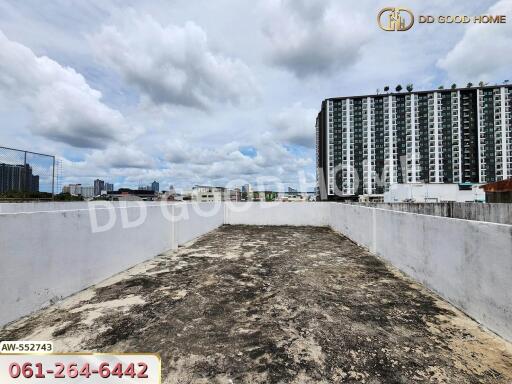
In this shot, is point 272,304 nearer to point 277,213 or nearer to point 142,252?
point 142,252

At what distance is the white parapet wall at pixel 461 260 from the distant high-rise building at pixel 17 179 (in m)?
11.2

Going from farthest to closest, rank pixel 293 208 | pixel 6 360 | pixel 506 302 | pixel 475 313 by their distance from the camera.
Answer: pixel 293 208 → pixel 475 313 → pixel 506 302 → pixel 6 360

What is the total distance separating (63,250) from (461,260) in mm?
6291

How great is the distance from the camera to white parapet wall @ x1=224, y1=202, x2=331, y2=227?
16.1 m

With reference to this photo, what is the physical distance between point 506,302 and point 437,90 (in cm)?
8795

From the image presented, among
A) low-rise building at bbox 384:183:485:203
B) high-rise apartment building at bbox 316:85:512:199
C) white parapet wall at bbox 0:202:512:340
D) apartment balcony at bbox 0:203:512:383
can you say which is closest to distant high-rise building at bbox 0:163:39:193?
white parapet wall at bbox 0:202:512:340

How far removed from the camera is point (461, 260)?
376cm

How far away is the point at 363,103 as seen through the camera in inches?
3014

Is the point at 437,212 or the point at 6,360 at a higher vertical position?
the point at 437,212

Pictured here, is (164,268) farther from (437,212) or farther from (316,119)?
(316,119)

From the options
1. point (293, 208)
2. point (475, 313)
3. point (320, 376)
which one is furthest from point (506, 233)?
point (293, 208)

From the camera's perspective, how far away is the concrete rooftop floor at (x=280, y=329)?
96.9 inches

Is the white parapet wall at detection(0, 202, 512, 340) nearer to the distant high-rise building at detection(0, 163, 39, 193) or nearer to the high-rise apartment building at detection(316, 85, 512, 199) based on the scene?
the distant high-rise building at detection(0, 163, 39, 193)

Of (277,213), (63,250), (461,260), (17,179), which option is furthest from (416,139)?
(63,250)
